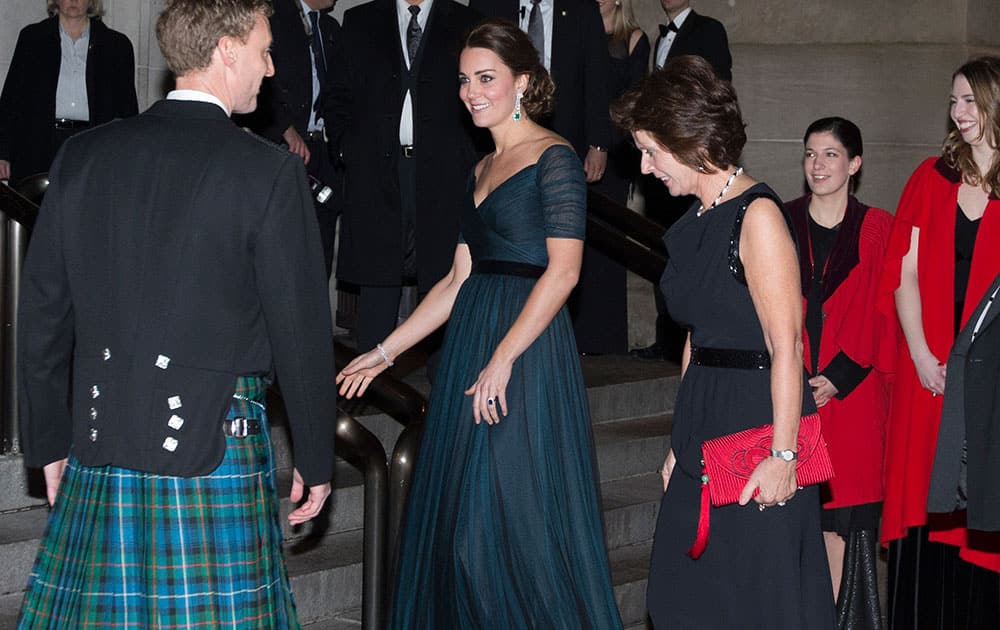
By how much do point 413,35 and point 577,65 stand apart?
89 cm

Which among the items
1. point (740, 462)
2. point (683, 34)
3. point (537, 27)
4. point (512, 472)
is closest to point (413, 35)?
point (537, 27)

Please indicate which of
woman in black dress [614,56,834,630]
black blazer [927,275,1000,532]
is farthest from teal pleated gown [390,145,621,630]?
black blazer [927,275,1000,532]

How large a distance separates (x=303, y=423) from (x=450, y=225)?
359cm

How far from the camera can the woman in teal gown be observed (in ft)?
14.3

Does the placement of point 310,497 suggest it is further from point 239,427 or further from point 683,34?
point 683,34

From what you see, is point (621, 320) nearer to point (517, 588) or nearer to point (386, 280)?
point (386, 280)

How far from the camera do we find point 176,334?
3023 mm

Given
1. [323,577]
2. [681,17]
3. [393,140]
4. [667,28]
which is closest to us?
[323,577]

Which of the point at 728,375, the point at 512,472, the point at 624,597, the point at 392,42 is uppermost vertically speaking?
the point at 392,42

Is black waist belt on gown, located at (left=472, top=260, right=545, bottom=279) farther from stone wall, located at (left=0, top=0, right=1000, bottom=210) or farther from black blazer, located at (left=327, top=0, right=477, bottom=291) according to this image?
stone wall, located at (left=0, top=0, right=1000, bottom=210)

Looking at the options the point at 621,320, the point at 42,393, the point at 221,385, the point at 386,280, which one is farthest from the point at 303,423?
the point at 621,320

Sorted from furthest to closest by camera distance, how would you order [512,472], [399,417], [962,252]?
[962,252] → [399,417] → [512,472]

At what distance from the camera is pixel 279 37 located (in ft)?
22.5

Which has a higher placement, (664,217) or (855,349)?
(664,217)
